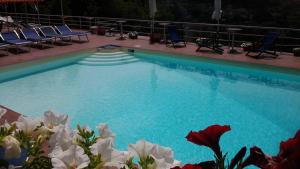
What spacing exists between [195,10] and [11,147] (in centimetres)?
2543

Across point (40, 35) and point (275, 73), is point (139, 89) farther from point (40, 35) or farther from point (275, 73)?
point (40, 35)

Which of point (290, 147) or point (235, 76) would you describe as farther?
point (235, 76)

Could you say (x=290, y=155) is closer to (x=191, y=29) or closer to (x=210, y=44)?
(x=210, y=44)

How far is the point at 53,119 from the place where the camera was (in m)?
1.30

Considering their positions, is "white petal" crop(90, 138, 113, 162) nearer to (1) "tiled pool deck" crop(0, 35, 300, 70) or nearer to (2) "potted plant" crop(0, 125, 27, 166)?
(2) "potted plant" crop(0, 125, 27, 166)

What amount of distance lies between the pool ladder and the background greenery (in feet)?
34.4

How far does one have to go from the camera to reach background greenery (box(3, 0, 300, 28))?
1941 cm

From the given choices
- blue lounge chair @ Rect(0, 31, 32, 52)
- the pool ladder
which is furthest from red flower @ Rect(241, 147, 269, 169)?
blue lounge chair @ Rect(0, 31, 32, 52)

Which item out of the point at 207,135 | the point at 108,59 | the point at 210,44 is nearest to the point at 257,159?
the point at 207,135

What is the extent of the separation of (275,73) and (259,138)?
3.50 metres

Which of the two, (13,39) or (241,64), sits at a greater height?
(13,39)

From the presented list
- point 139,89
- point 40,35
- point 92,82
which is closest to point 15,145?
point 139,89

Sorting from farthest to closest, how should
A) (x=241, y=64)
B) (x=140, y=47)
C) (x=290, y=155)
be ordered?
(x=140, y=47)
(x=241, y=64)
(x=290, y=155)

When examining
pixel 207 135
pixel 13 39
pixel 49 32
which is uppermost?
pixel 49 32
